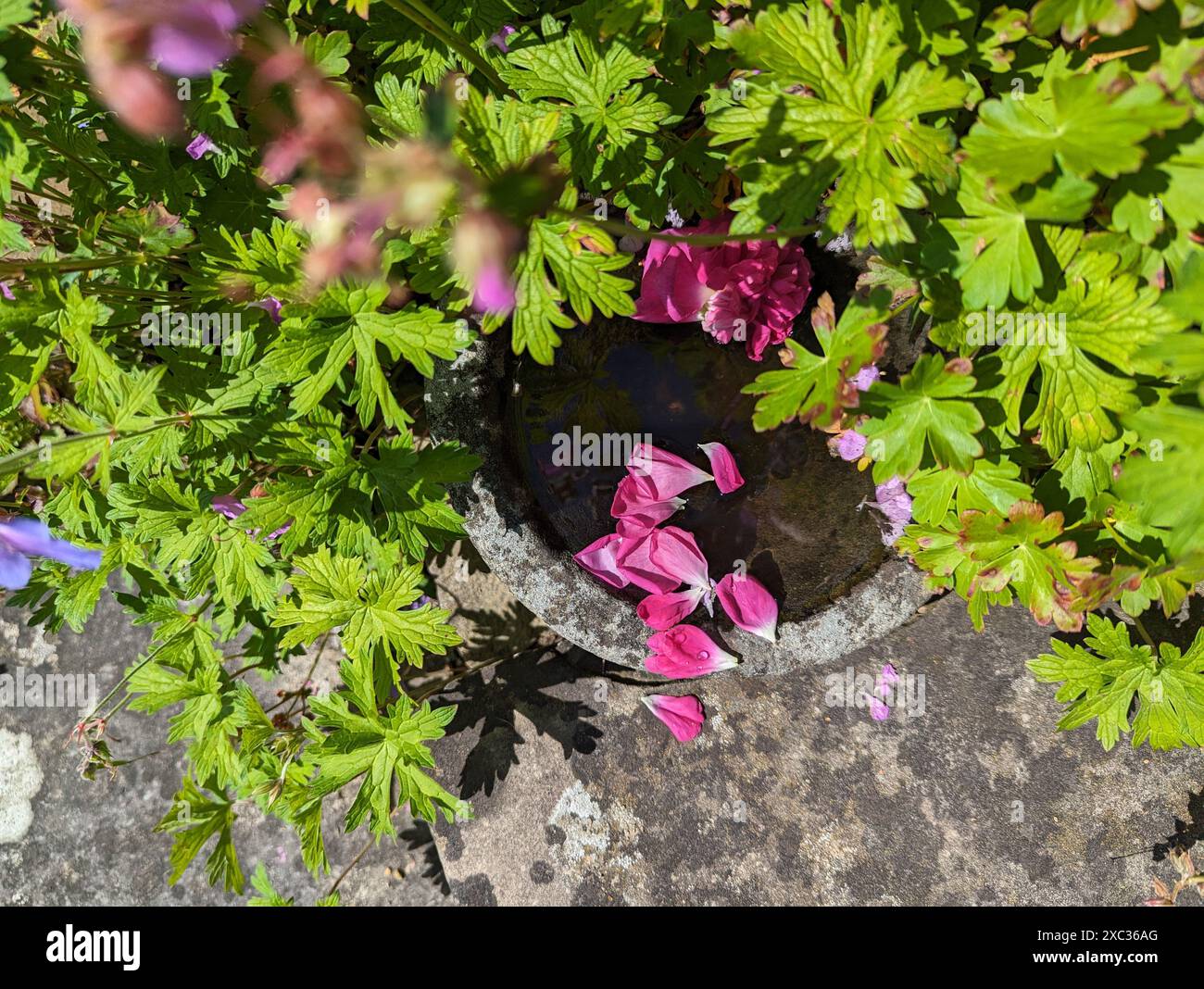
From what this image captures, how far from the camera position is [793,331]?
2049 millimetres

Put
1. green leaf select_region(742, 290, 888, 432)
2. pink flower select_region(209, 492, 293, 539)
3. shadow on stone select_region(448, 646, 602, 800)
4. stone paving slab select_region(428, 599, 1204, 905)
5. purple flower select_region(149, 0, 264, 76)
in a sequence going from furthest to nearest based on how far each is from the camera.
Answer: shadow on stone select_region(448, 646, 602, 800), stone paving slab select_region(428, 599, 1204, 905), pink flower select_region(209, 492, 293, 539), green leaf select_region(742, 290, 888, 432), purple flower select_region(149, 0, 264, 76)

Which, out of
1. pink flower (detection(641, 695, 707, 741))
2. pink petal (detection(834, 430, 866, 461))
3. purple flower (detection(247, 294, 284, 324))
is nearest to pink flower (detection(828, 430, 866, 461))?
pink petal (detection(834, 430, 866, 461))

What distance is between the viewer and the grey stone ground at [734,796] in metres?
2.45

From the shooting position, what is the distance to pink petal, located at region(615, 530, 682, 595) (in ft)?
6.77

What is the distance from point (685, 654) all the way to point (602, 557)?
313mm

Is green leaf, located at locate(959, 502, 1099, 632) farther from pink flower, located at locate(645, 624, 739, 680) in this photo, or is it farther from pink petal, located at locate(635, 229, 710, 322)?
pink petal, located at locate(635, 229, 710, 322)

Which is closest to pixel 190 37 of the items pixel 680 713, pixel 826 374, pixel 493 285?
pixel 493 285

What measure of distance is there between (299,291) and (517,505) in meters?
0.73

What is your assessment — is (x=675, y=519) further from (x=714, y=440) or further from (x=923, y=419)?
(x=923, y=419)

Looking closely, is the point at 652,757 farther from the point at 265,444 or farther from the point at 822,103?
the point at 822,103

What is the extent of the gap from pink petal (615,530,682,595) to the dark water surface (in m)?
0.11

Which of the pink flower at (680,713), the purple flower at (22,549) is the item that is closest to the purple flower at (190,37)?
the purple flower at (22,549)

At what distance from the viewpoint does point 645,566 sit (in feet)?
6.84
